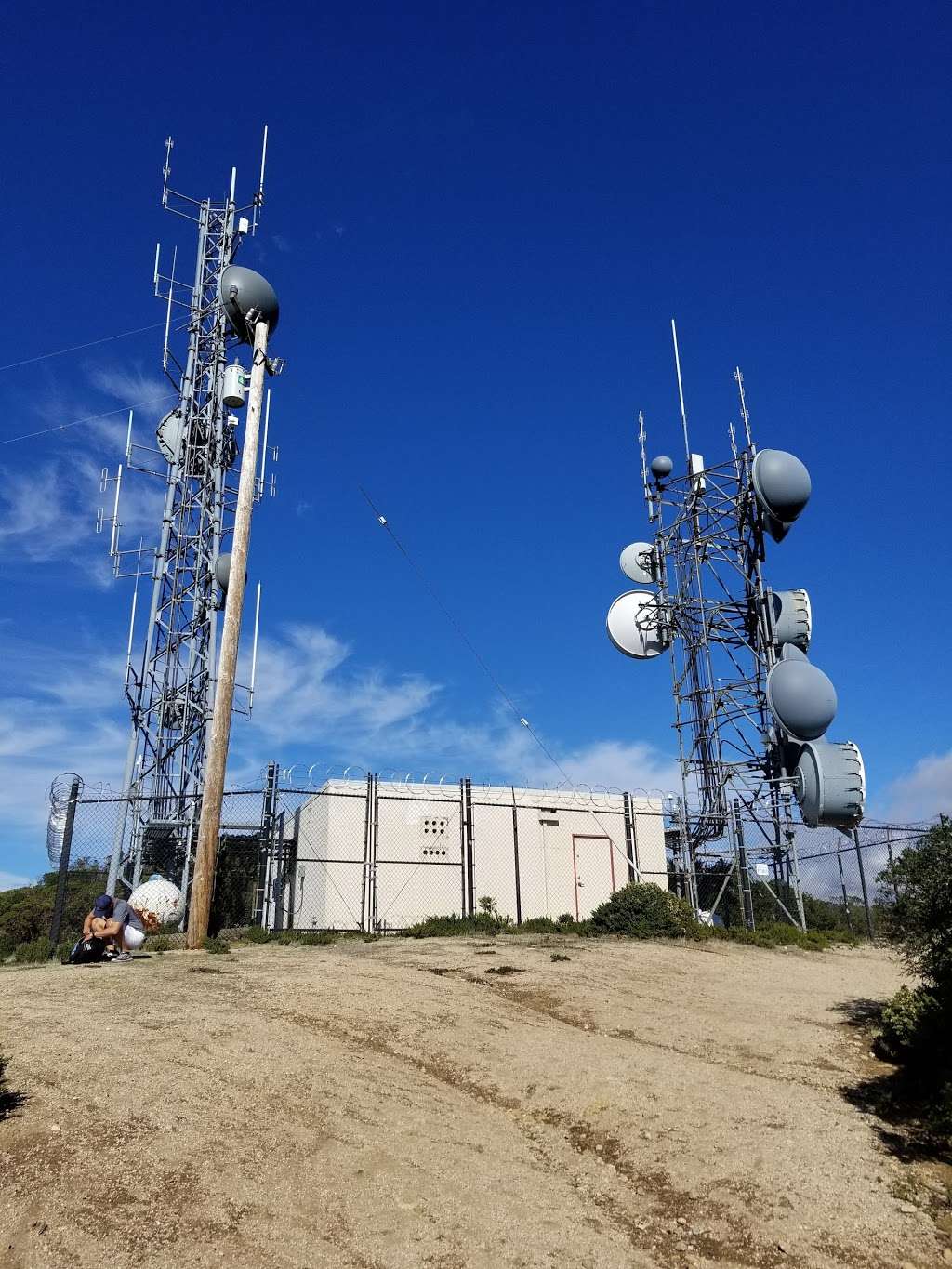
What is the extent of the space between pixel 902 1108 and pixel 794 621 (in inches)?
723

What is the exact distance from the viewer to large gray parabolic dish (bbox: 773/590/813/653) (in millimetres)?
24484

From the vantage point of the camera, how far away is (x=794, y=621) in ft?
80.6

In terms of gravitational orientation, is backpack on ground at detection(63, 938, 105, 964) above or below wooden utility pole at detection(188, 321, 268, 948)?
below

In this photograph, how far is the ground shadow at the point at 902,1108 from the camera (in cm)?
668

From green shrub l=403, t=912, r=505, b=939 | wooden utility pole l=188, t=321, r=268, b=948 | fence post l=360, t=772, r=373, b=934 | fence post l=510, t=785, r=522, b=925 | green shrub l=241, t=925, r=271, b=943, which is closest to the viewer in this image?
wooden utility pole l=188, t=321, r=268, b=948

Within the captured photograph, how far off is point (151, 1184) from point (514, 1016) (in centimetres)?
567

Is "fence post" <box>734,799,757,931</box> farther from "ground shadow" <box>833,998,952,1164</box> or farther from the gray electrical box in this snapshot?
the gray electrical box

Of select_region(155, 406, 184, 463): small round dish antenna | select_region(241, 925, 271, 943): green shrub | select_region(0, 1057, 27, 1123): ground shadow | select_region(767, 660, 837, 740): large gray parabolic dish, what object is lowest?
select_region(0, 1057, 27, 1123): ground shadow

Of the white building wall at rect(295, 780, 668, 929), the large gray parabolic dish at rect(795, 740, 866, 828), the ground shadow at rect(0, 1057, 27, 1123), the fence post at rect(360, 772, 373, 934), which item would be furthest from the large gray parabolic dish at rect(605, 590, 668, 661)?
the ground shadow at rect(0, 1057, 27, 1123)

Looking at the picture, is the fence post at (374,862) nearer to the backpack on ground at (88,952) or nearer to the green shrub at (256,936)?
the green shrub at (256,936)

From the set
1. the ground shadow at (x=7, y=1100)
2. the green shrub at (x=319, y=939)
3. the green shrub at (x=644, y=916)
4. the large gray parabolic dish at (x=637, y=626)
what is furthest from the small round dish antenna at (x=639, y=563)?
the ground shadow at (x=7, y=1100)

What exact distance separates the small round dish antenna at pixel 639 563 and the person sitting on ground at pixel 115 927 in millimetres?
19673

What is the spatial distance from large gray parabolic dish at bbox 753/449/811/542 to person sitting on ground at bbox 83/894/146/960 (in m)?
18.7

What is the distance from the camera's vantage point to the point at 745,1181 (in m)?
6.05
